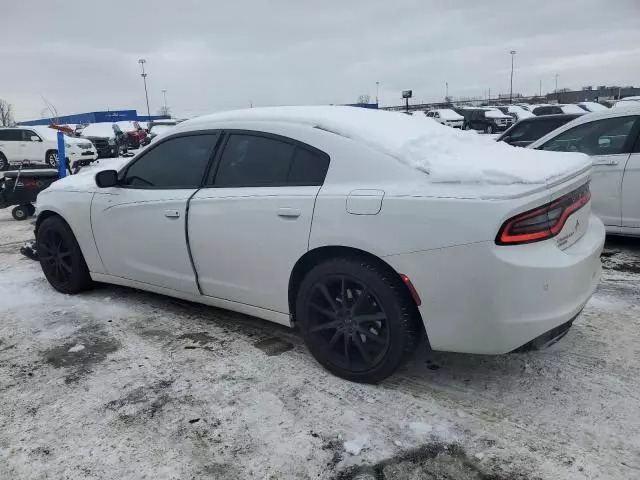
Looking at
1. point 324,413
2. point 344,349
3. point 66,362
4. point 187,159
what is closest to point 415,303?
point 344,349

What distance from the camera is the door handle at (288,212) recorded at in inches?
119

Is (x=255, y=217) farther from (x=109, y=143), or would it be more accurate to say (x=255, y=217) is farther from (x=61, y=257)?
(x=109, y=143)

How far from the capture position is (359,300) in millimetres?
2863

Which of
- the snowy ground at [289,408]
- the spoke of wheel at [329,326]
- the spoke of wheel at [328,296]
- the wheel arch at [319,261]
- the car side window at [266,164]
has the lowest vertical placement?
the snowy ground at [289,408]

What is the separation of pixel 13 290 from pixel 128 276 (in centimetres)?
157

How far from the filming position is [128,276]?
423 centimetres

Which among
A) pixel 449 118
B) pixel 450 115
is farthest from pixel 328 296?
pixel 450 115

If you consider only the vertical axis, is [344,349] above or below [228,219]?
below

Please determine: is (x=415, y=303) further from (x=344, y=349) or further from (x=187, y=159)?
(x=187, y=159)

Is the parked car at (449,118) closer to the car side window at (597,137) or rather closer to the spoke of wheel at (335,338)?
the car side window at (597,137)

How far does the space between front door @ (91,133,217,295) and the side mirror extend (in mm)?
65

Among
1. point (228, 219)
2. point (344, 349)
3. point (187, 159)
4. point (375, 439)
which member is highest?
point (187, 159)

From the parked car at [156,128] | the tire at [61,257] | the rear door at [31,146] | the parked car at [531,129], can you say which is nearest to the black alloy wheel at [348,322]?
the tire at [61,257]

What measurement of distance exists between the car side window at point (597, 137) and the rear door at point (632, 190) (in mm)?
132
